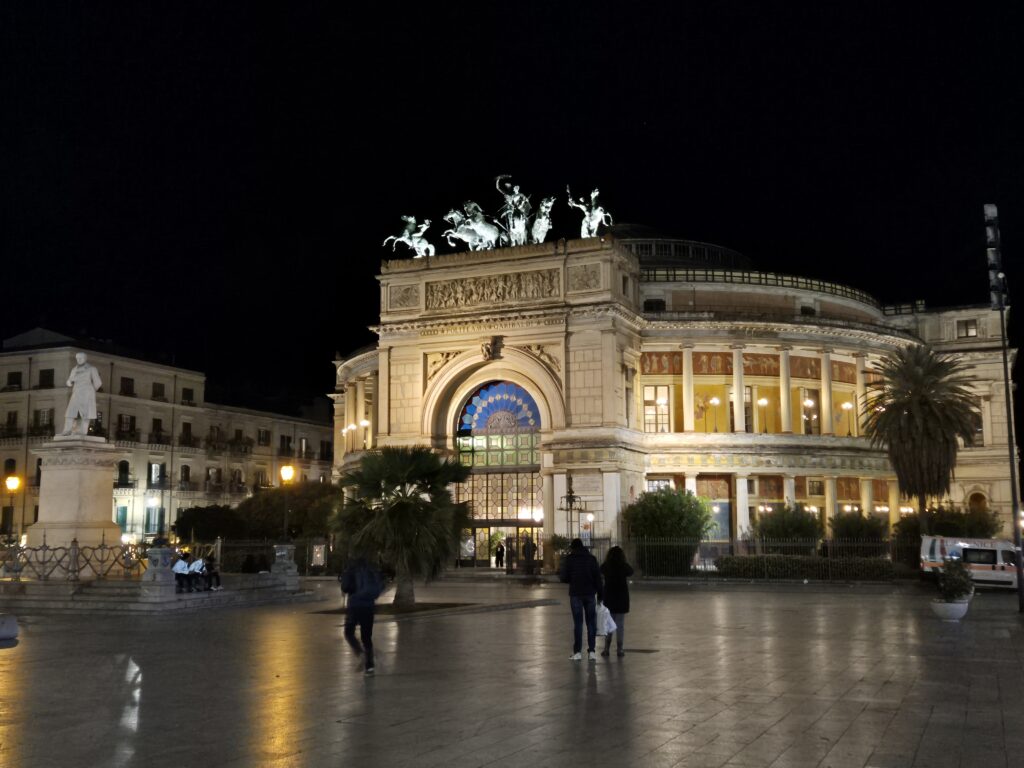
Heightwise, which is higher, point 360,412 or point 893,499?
point 360,412

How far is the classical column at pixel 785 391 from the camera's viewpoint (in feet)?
210

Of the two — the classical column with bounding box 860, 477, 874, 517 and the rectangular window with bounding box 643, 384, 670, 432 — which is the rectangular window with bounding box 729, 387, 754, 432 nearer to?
the rectangular window with bounding box 643, 384, 670, 432

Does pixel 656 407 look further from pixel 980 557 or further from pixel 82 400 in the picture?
pixel 82 400

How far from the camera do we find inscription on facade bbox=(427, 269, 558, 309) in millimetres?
58594

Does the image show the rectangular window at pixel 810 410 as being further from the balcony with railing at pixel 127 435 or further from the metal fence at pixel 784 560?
the balcony with railing at pixel 127 435

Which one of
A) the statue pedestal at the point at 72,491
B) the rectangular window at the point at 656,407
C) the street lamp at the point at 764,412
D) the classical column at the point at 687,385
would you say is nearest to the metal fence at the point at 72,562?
the statue pedestal at the point at 72,491

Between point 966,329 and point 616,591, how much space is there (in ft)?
224

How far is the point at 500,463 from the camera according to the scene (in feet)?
199

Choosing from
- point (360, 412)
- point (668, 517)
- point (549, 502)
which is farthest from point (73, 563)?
point (360, 412)

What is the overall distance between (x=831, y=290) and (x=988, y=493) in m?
19.3

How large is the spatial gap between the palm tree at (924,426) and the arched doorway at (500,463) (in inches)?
738

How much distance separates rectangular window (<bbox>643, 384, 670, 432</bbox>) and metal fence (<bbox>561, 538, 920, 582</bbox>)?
14.1 m

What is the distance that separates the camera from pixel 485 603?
31.9 metres

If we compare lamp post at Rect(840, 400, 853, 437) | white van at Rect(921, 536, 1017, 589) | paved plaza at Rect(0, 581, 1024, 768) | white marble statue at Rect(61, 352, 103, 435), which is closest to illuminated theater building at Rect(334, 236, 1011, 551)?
lamp post at Rect(840, 400, 853, 437)
